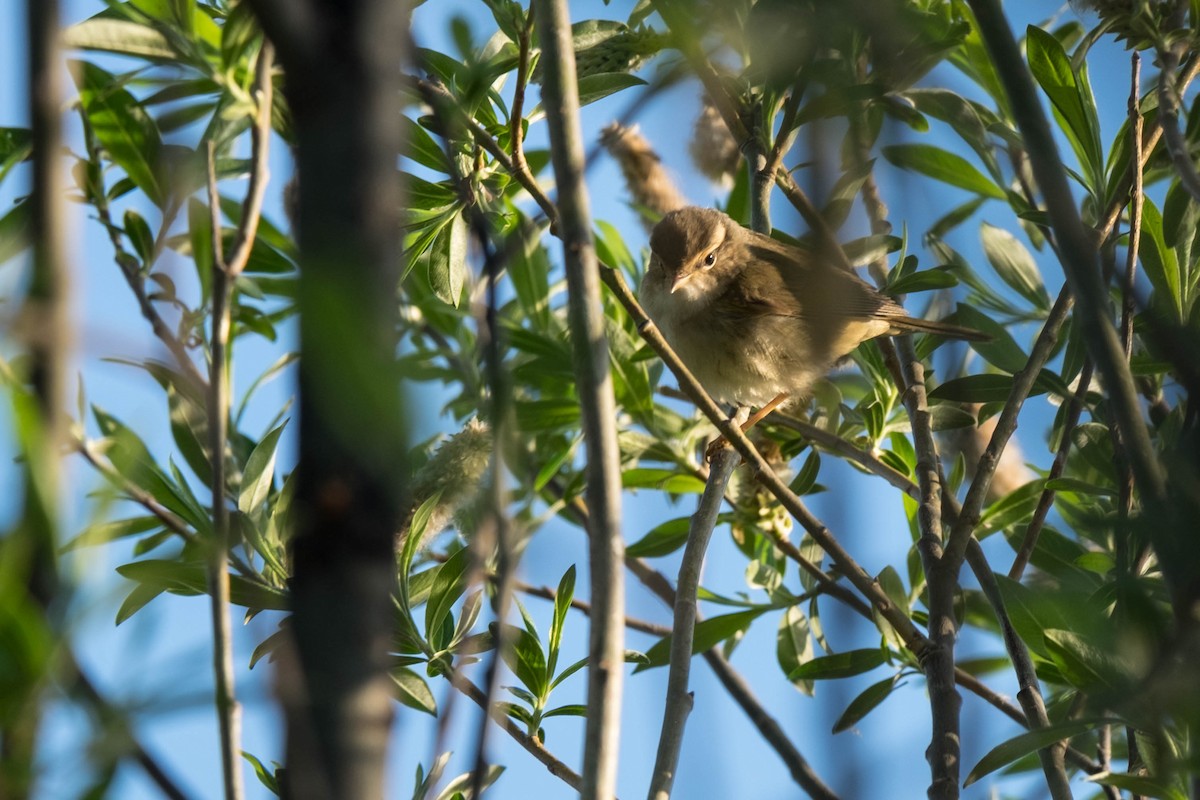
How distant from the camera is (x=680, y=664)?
194 cm

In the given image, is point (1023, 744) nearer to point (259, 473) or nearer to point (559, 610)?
point (559, 610)

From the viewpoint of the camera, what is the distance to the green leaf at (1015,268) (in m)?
3.52

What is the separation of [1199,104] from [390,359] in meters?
2.71

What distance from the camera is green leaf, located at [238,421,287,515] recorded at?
2.72 metres

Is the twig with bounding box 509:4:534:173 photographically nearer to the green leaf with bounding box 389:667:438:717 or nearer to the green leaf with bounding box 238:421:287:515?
the green leaf with bounding box 238:421:287:515

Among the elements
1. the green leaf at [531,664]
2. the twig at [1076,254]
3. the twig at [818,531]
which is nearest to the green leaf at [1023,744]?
the twig at [818,531]

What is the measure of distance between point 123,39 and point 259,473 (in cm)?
98

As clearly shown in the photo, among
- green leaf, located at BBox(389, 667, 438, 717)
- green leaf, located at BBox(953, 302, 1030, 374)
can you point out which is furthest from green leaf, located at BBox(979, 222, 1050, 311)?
green leaf, located at BBox(389, 667, 438, 717)

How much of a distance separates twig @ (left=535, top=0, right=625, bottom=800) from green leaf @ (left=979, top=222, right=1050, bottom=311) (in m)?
2.50

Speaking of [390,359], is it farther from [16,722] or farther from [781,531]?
[781,531]

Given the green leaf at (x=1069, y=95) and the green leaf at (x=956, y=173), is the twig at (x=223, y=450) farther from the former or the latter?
the green leaf at (x=956, y=173)

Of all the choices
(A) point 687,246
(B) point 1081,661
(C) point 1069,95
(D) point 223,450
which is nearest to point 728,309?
(A) point 687,246

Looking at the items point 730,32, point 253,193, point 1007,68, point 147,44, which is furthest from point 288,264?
point 1007,68

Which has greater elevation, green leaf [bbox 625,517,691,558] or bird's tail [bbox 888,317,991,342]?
bird's tail [bbox 888,317,991,342]
